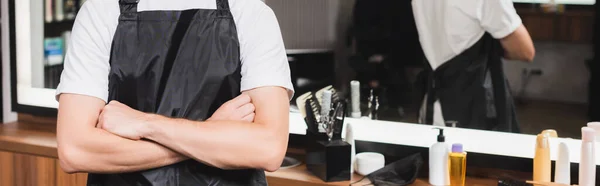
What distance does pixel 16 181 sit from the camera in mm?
3035

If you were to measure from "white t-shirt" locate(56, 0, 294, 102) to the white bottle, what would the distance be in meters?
0.78

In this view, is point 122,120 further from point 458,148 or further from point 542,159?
→ point 542,159

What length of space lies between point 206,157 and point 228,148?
56 millimetres

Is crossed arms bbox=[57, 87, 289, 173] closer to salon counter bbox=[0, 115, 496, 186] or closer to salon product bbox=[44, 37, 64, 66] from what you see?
salon counter bbox=[0, 115, 496, 186]

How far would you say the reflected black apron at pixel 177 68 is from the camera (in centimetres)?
179

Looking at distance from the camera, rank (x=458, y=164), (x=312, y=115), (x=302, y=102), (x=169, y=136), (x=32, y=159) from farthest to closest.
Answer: (x=32, y=159), (x=302, y=102), (x=312, y=115), (x=458, y=164), (x=169, y=136)

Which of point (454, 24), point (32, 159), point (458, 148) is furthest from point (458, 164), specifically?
point (32, 159)

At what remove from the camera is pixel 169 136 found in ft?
5.54

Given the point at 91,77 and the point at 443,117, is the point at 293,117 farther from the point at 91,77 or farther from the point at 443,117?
the point at 91,77

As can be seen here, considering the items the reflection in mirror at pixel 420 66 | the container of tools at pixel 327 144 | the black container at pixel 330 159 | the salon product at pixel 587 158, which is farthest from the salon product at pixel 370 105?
the salon product at pixel 587 158

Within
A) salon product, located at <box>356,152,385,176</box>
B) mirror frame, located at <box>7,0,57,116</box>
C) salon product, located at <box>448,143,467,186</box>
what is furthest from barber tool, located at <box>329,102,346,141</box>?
mirror frame, located at <box>7,0,57,116</box>

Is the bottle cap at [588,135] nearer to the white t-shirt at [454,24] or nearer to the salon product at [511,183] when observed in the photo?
the salon product at [511,183]

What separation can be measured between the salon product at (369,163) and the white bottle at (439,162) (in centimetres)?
19

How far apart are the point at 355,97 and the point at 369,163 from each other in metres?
0.28
